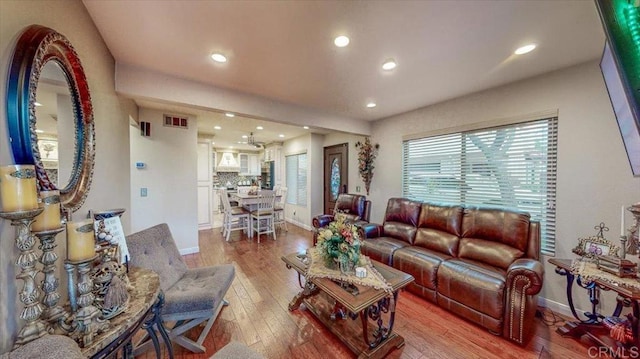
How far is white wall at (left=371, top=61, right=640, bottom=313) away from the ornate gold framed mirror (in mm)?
3975

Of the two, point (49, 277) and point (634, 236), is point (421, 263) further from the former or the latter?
point (49, 277)

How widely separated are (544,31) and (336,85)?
6.15 ft

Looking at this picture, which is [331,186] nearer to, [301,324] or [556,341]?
[301,324]

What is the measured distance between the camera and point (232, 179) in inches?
351

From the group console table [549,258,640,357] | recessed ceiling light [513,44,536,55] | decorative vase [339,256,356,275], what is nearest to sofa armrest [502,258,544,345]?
console table [549,258,640,357]

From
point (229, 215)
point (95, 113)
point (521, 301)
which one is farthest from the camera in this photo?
point (229, 215)

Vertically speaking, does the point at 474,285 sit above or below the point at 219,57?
below

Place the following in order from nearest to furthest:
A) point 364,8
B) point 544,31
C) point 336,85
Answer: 1. point 364,8
2. point 544,31
3. point 336,85

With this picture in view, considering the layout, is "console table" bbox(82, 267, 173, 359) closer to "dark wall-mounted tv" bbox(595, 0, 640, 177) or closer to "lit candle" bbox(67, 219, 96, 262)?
"lit candle" bbox(67, 219, 96, 262)

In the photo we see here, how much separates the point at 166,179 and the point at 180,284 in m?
2.43

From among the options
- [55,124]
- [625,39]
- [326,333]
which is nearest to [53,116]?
[55,124]

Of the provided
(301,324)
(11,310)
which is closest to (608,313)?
(301,324)

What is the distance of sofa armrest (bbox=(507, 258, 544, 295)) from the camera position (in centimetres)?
180

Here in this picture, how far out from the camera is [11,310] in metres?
0.80
